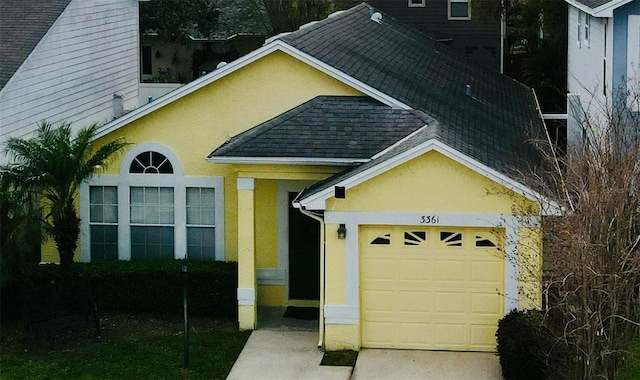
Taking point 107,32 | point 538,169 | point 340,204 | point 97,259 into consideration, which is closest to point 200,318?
point 97,259

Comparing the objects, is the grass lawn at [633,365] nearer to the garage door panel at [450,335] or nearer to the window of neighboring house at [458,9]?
the garage door panel at [450,335]

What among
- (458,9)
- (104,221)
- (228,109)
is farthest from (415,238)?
(458,9)

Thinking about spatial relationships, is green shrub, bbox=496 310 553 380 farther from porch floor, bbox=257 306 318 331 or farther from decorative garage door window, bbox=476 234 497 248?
Answer: porch floor, bbox=257 306 318 331

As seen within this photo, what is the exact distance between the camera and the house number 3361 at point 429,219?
17500 millimetres

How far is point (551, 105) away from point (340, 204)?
2017 centimetres

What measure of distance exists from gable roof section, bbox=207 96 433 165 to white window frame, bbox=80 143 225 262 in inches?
47.5

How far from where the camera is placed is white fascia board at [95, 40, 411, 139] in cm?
1973

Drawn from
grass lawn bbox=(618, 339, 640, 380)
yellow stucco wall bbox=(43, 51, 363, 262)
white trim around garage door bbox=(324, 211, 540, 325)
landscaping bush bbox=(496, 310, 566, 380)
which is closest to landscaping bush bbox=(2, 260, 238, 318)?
yellow stucco wall bbox=(43, 51, 363, 262)

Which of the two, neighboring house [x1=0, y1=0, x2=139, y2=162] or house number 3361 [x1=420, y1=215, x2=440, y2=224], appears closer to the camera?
house number 3361 [x1=420, y1=215, x2=440, y2=224]

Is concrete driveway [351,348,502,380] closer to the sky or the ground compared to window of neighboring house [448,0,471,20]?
closer to the ground

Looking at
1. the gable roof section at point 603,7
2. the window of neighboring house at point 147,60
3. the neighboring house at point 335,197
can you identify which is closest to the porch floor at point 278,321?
the neighboring house at point 335,197

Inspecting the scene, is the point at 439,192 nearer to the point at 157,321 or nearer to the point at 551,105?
the point at 157,321

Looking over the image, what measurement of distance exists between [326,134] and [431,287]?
3.32 metres

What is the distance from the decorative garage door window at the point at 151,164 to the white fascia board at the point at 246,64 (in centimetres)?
73
